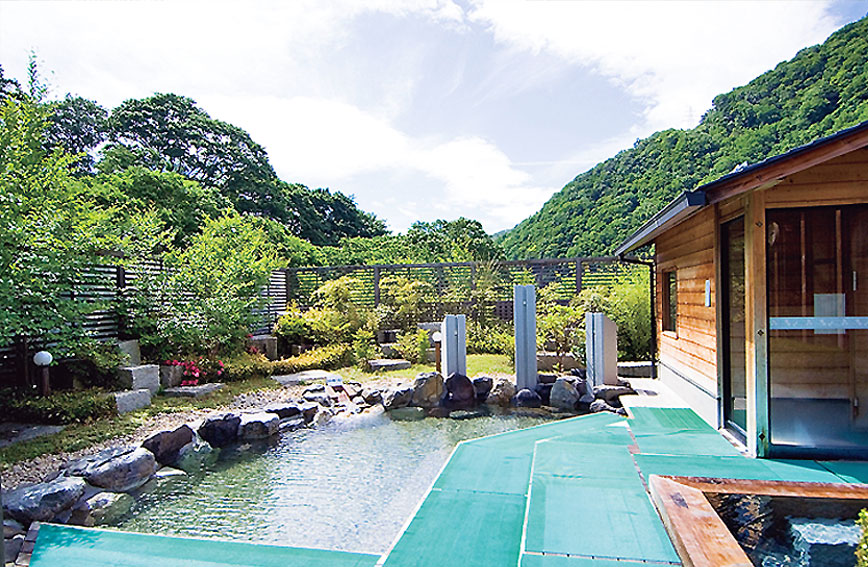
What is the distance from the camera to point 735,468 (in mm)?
3607

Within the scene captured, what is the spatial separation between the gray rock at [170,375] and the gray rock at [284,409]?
5.93 ft

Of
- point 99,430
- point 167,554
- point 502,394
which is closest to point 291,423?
point 99,430

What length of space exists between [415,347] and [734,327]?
719 centimetres

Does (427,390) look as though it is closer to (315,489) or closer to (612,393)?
(612,393)

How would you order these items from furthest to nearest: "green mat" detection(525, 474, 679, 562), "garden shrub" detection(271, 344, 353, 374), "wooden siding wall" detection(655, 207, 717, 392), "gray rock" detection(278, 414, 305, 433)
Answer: "garden shrub" detection(271, 344, 353, 374) < "gray rock" detection(278, 414, 305, 433) < "wooden siding wall" detection(655, 207, 717, 392) < "green mat" detection(525, 474, 679, 562)

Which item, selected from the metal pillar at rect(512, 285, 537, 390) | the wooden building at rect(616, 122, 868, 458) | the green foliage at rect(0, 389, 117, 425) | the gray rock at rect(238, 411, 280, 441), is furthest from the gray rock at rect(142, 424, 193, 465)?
the wooden building at rect(616, 122, 868, 458)

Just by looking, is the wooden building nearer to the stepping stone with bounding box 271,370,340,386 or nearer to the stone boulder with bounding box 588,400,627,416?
the stone boulder with bounding box 588,400,627,416

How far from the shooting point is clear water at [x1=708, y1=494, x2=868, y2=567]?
2.45 meters

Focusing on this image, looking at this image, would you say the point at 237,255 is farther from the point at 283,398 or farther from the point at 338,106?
the point at 338,106

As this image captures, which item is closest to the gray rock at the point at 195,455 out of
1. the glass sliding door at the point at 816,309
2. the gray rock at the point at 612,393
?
the gray rock at the point at 612,393

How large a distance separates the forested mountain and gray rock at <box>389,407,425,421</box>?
14499 mm

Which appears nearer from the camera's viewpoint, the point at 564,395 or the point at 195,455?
the point at 195,455

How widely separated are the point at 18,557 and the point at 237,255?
6.90 metres

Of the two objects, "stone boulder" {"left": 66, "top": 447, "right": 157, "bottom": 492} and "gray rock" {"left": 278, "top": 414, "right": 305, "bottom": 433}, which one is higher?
"stone boulder" {"left": 66, "top": 447, "right": 157, "bottom": 492}
